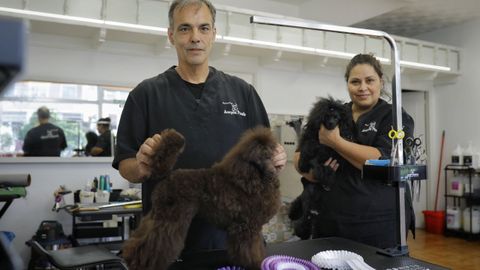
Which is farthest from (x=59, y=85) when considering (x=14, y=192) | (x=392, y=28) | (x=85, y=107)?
(x=392, y=28)

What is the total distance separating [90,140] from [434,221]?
190 inches

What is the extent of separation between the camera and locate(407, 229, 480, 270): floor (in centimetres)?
430

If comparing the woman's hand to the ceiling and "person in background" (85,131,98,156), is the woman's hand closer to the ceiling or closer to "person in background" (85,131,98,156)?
"person in background" (85,131,98,156)

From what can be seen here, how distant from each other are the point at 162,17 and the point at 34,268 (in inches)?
94.3

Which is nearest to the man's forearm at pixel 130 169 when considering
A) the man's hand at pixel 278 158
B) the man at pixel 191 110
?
the man at pixel 191 110

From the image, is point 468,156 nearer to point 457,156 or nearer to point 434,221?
point 457,156

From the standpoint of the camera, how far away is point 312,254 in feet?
4.13

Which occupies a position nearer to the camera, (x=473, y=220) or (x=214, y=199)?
(x=214, y=199)

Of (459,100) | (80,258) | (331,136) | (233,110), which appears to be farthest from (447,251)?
(233,110)

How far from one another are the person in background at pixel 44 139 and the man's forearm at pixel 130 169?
9.55ft

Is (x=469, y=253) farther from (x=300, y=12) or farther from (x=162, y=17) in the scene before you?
(x=162, y=17)

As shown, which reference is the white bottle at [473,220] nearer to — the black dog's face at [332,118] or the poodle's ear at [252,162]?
the black dog's face at [332,118]

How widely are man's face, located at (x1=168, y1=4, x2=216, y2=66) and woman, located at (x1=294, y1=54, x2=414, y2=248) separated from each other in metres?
0.66

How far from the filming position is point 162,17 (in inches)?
146
